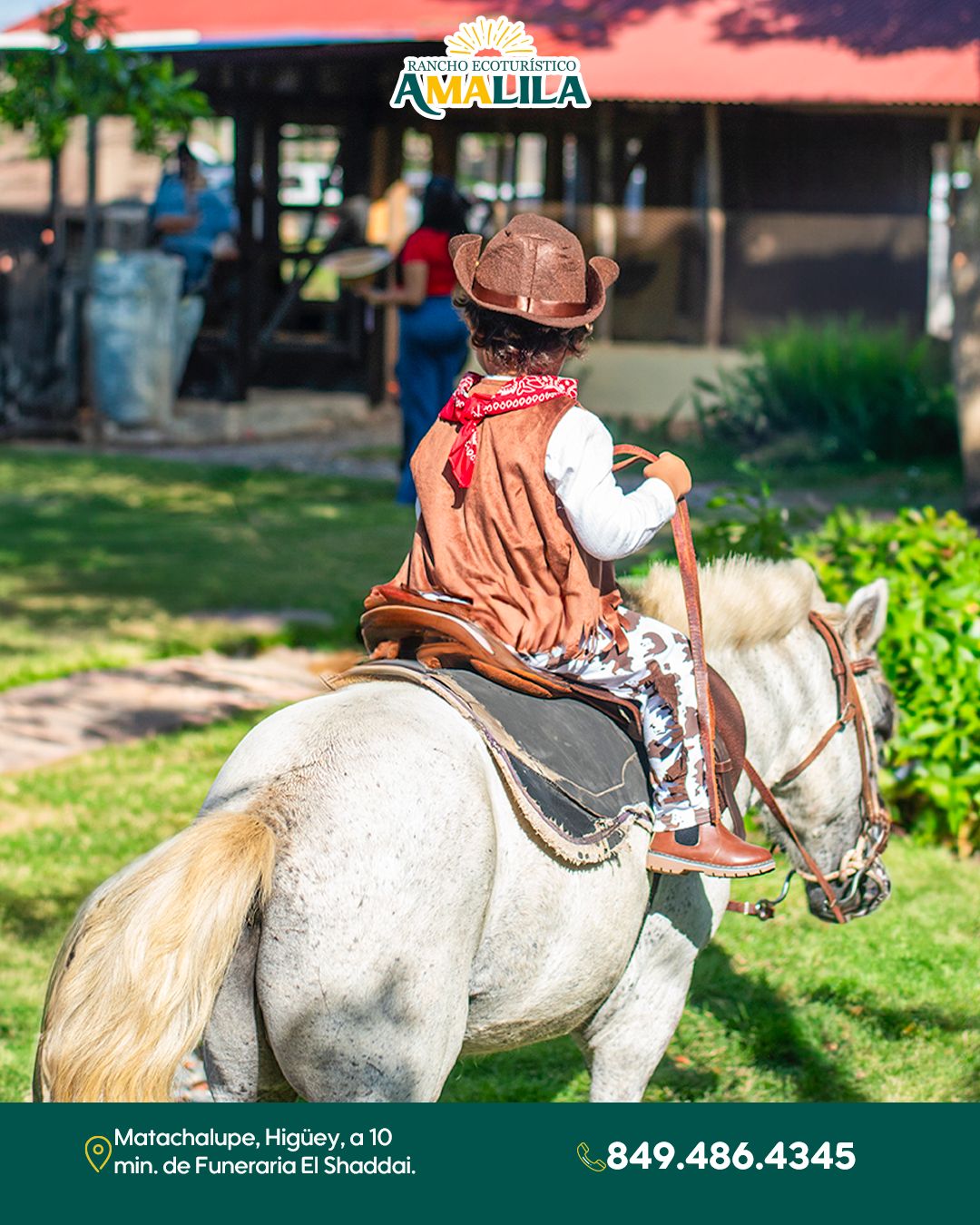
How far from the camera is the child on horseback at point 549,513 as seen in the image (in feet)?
10.1

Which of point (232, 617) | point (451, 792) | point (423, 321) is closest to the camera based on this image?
point (451, 792)

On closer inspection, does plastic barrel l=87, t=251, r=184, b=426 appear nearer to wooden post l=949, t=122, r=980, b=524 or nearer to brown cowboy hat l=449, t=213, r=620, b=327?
wooden post l=949, t=122, r=980, b=524

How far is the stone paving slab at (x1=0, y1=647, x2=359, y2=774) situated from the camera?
725 cm

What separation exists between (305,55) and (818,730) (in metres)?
13.4

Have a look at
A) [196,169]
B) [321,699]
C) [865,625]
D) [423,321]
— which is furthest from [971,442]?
[196,169]

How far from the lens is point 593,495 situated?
304 centimetres

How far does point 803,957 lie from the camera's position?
17.1ft

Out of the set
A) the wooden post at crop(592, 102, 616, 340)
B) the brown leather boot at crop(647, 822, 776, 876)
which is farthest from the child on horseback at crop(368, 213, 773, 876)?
the wooden post at crop(592, 102, 616, 340)

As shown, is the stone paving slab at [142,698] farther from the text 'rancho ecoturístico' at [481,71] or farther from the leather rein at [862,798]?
the leather rein at [862,798]

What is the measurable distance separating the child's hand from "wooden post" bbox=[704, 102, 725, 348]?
12.9m

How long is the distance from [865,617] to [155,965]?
212cm

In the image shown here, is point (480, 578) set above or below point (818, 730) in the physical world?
above

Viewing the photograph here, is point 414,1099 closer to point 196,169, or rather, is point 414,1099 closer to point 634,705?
point 634,705

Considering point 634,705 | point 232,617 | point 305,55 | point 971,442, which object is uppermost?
point 305,55
